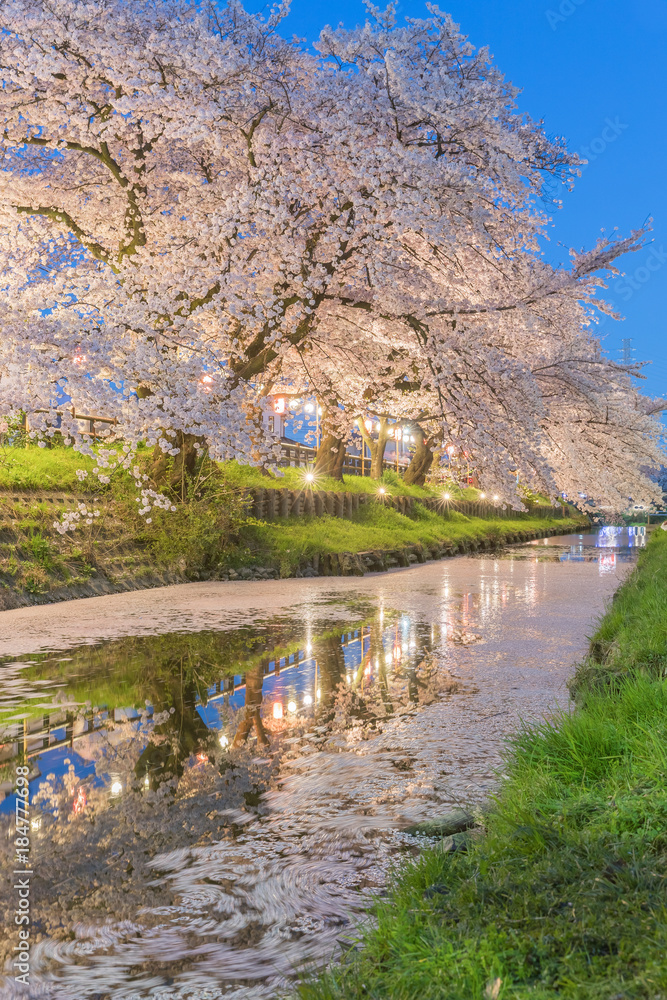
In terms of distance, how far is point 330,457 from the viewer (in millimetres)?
28344

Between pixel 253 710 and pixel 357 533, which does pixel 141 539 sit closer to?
pixel 357 533

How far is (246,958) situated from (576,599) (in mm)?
12727

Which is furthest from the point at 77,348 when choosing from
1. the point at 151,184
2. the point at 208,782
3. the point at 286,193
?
the point at 208,782

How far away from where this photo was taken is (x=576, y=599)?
14711 millimetres

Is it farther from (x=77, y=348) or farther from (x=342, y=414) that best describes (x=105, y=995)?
(x=342, y=414)

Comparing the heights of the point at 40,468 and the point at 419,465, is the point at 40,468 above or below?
below

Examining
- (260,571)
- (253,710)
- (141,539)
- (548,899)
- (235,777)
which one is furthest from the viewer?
(260,571)

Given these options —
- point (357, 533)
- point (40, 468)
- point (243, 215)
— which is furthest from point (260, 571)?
Result: point (243, 215)

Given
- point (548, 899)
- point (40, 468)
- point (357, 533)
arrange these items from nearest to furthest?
point (548, 899), point (40, 468), point (357, 533)

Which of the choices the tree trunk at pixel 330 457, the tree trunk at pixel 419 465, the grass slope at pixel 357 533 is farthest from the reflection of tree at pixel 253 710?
the tree trunk at pixel 419 465

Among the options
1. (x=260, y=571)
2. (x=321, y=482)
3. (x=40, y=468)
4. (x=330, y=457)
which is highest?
(x=330, y=457)

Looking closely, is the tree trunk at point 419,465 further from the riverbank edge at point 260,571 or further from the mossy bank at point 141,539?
the mossy bank at point 141,539

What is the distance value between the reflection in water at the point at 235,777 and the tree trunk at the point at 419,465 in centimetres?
2681

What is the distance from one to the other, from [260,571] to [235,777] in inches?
510
